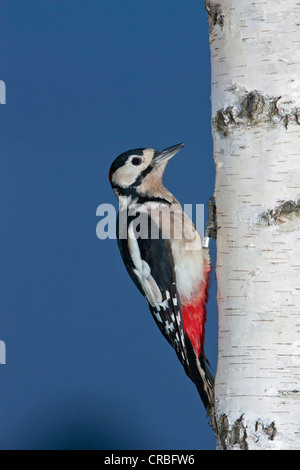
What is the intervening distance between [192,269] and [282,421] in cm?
59

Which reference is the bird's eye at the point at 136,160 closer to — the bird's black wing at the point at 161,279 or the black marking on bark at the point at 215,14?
the bird's black wing at the point at 161,279

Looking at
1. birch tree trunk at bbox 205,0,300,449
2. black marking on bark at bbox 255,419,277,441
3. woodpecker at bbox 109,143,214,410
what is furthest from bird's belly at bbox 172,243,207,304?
black marking on bark at bbox 255,419,277,441

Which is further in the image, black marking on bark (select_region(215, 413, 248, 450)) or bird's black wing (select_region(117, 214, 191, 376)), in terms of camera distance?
bird's black wing (select_region(117, 214, 191, 376))

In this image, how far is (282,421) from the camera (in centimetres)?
76

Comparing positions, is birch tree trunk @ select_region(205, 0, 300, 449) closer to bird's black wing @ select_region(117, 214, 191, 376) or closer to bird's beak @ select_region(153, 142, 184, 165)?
bird's black wing @ select_region(117, 214, 191, 376)

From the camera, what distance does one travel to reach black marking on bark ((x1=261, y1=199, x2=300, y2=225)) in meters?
0.78

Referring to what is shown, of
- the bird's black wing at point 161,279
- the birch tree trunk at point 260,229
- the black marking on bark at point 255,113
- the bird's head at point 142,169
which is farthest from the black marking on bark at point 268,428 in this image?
the bird's head at point 142,169

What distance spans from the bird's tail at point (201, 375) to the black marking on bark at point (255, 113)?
60 centimetres

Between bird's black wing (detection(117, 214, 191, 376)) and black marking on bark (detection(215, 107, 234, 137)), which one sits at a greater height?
black marking on bark (detection(215, 107, 234, 137))

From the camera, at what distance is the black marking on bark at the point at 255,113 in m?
0.79

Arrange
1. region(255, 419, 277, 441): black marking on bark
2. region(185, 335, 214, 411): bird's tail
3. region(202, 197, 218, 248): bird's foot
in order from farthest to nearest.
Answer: region(185, 335, 214, 411): bird's tail, region(202, 197, 218, 248): bird's foot, region(255, 419, 277, 441): black marking on bark

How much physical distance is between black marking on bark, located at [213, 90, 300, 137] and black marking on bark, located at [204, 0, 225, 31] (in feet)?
0.42
